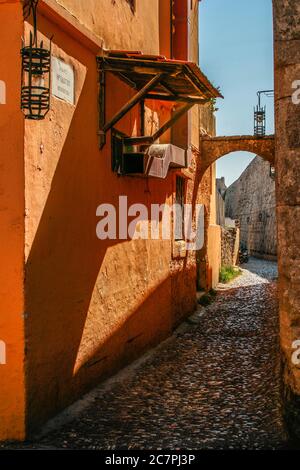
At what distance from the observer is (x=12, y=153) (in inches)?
175

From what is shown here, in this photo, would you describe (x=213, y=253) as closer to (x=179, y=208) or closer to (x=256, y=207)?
(x=179, y=208)

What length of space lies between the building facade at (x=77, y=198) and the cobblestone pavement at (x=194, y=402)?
0.33 metres

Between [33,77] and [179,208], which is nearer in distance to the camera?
[33,77]

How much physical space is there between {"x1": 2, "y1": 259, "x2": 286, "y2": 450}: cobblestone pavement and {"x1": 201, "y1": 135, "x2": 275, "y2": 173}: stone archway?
5346 millimetres

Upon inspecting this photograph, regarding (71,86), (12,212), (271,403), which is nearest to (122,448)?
(271,403)

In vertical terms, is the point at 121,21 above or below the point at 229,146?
above

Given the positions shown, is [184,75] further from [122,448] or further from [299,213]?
[122,448]

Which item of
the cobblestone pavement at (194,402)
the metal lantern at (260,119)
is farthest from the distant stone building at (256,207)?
the cobblestone pavement at (194,402)

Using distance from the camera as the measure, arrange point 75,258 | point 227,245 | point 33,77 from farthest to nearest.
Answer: point 227,245 → point 75,258 → point 33,77

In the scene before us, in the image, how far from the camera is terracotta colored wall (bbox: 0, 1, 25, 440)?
4406 mm

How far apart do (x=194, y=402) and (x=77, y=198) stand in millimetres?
2395

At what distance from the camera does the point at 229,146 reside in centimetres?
1371

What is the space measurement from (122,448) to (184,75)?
3.88m

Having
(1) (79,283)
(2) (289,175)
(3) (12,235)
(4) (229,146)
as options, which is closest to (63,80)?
(3) (12,235)
